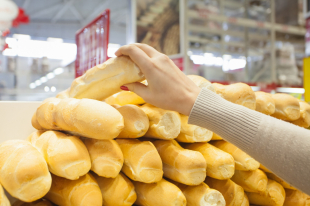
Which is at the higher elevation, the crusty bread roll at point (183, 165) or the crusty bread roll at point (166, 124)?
the crusty bread roll at point (166, 124)

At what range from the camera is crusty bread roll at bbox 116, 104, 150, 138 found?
0.79m

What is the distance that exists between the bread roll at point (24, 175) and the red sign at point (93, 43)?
28.9 inches

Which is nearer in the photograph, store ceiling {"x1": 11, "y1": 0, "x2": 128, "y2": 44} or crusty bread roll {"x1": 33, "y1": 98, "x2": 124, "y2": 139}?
crusty bread roll {"x1": 33, "y1": 98, "x2": 124, "y2": 139}

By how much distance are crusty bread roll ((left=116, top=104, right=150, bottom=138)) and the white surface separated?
1.70ft

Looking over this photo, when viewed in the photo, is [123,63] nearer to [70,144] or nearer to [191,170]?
[70,144]

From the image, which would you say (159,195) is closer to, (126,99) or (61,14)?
(126,99)

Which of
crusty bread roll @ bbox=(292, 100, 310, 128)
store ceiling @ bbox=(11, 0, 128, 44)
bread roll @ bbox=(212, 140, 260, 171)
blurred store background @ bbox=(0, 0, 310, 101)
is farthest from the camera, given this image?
store ceiling @ bbox=(11, 0, 128, 44)

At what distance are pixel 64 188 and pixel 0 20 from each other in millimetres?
3079

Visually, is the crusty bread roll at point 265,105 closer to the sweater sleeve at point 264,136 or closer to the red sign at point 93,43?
the sweater sleeve at point 264,136

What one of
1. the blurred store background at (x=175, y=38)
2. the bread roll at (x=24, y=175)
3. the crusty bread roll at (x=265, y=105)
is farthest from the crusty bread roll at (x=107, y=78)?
the crusty bread roll at (x=265, y=105)

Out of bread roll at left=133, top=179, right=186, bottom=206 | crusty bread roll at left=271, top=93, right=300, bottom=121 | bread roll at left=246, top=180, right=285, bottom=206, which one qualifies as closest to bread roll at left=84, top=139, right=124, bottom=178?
bread roll at left=133, top=179, right=186, bottom=206

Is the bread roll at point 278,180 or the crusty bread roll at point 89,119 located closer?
the crusty bread roll at point 89,119

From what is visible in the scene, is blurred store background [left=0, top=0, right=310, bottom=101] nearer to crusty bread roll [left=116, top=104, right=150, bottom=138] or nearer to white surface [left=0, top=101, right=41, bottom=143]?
white surface [left=0, top=101, right=41, bottom=143]

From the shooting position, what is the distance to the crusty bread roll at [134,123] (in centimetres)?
79
